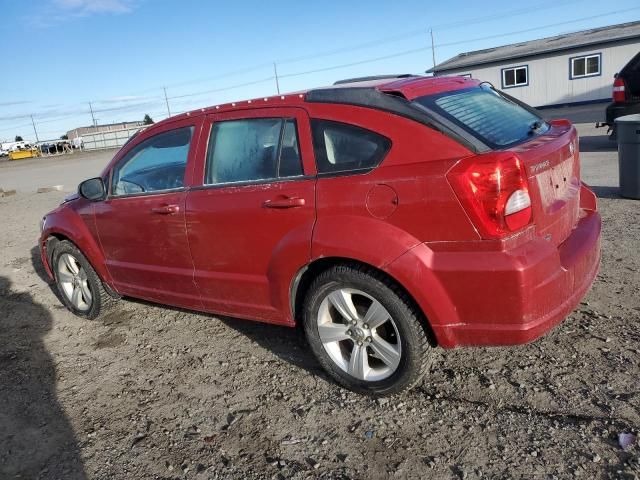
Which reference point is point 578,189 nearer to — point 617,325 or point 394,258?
point 617,325

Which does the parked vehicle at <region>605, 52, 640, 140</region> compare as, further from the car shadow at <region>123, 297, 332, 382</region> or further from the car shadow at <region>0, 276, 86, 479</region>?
the car shadow at <region>0, 276, 86, 479</region>

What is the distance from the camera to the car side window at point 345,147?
2939 mm

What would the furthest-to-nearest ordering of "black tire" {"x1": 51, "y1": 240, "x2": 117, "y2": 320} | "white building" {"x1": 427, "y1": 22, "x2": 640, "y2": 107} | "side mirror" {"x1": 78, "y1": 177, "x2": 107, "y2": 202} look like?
"white building" {"x1": 427, "y1": 22, "x2": 640, "y2": 107} → "black tire" {"x1": 51, "y1": 240, "x2": 117, "y2": 320} → "side mirror" {"x1": 78, "y1": 177, "x2": 107, "y2": 202}

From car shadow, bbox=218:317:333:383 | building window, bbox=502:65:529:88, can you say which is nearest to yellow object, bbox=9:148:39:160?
building window, bbox=502:65:529:88

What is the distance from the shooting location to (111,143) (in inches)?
1962

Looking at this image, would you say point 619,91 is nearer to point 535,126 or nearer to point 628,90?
point 628,90

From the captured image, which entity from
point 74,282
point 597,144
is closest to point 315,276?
point 74,282

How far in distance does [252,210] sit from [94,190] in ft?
6.14

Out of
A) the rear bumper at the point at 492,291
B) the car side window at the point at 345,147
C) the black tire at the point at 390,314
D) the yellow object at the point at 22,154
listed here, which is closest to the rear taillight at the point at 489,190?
the rear bumper at the point at 492,291

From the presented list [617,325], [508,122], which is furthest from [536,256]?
[617,325]

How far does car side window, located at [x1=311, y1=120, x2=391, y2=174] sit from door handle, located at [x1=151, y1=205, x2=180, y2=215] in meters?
1.21

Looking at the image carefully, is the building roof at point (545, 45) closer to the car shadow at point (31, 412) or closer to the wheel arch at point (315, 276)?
the wheel arch at point (315, 276)

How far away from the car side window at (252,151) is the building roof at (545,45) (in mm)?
28216

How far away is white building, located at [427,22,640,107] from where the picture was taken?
26.9 m
